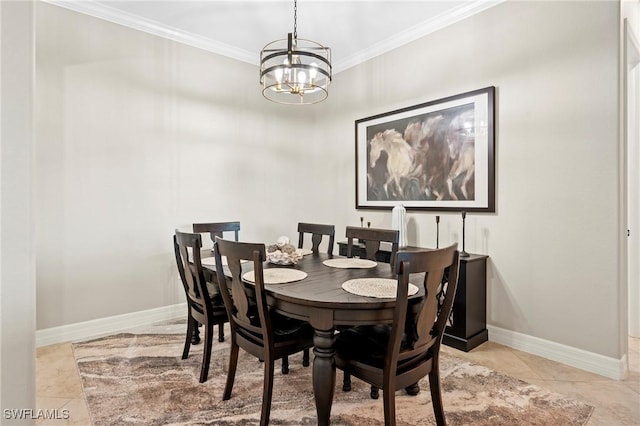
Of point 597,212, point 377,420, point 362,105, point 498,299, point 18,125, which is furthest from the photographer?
point 362,105

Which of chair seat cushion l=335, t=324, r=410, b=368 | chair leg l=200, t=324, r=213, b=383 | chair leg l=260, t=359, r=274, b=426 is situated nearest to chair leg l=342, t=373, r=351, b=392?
chair seat cushion l=335, t=324, r=410, b=368

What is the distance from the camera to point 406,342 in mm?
1696

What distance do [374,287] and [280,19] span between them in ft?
9.57

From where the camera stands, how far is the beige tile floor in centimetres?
195

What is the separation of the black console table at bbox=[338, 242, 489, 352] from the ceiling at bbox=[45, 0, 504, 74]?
2.28 meters

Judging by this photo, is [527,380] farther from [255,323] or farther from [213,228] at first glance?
[213,228]

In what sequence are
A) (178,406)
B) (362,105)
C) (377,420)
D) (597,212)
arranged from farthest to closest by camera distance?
1. (362,105)
2. (597,212)
3. (178,406)
4. (377,420)

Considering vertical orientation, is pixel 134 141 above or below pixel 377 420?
above

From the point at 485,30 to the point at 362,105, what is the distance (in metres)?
1.53

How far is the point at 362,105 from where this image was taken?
4.20 m

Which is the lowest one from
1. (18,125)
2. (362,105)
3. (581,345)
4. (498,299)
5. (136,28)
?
(581,345)

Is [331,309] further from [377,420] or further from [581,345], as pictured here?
[581,345]

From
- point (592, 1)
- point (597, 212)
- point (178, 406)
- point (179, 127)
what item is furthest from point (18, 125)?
point (592, 1)

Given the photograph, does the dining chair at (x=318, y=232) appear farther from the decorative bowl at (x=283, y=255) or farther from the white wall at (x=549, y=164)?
the white wall at (x=549, y=164)
